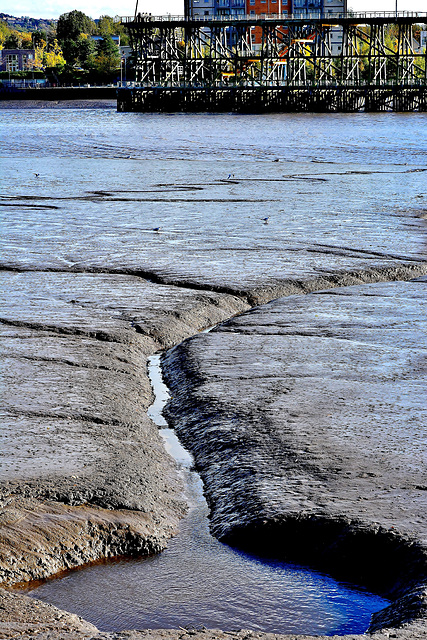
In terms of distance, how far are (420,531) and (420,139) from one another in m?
25.9

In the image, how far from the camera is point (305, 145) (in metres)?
23.7

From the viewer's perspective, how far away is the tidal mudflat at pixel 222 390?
2.56 meters

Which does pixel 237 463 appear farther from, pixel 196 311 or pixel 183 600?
pixel 196 311

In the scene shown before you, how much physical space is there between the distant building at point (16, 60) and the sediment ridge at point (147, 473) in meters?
136

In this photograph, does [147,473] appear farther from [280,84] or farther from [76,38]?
[76,38]

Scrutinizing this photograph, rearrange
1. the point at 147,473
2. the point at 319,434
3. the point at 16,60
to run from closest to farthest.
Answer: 1. the point at 147,473
2. the point at 319,434
3. the point at 16,60

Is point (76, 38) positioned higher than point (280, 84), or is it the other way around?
point (76, 38)

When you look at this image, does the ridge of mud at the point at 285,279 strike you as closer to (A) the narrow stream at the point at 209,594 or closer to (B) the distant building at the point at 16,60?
(A) the narrow stream at the point at 209,594

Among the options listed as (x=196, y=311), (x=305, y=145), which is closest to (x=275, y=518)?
(x=196, y=311)

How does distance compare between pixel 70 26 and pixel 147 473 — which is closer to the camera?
pixel 147 473

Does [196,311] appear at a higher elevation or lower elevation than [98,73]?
lower

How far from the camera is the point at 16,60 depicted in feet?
448

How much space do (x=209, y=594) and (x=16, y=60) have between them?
473 ft

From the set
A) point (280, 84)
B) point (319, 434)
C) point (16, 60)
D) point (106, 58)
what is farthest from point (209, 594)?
point (16, 60)
